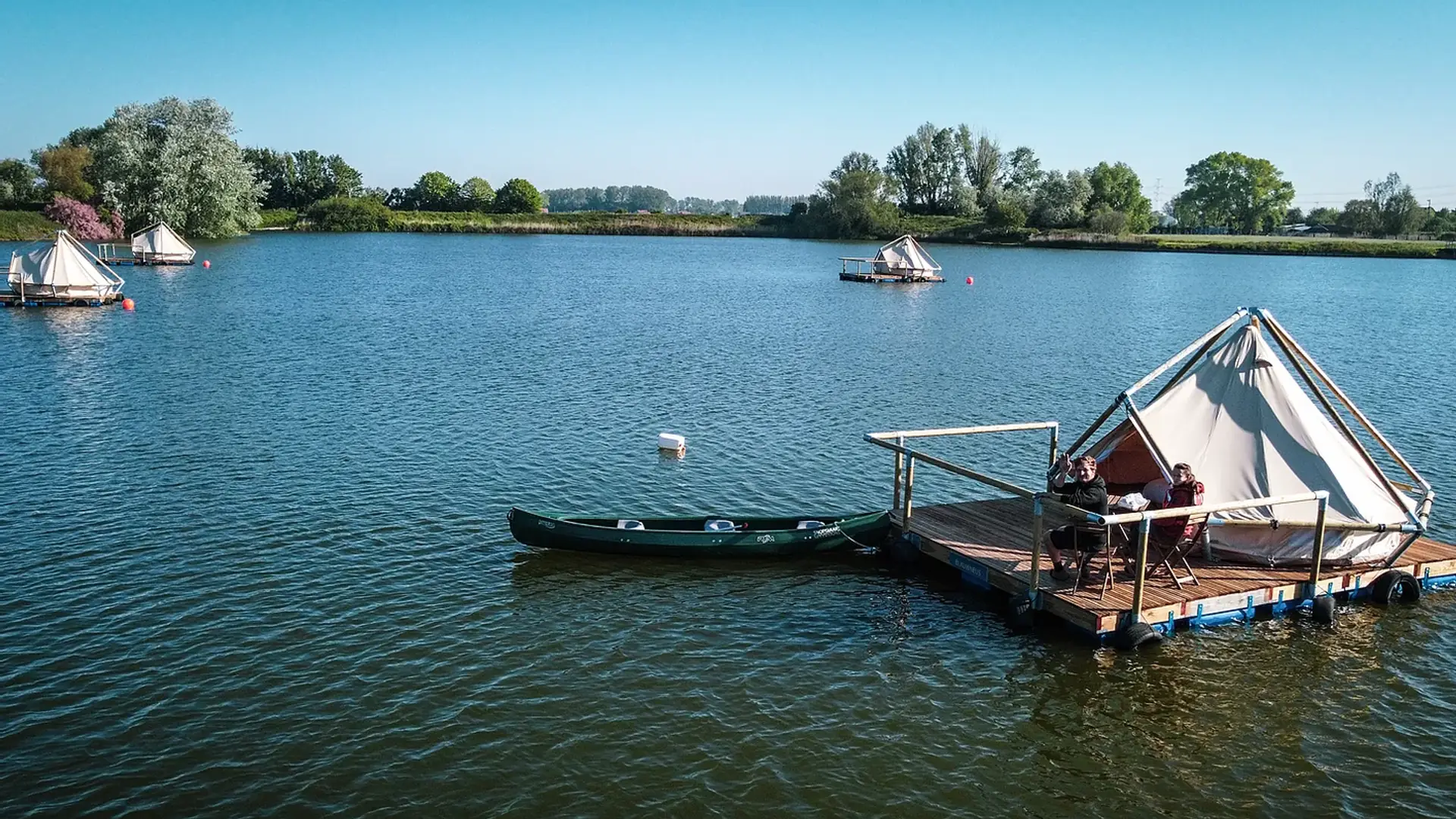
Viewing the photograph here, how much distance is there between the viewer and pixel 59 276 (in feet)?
217

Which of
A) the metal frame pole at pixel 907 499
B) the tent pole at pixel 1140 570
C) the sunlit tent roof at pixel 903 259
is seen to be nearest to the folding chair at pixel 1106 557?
the tent pole at pixel 1140 570

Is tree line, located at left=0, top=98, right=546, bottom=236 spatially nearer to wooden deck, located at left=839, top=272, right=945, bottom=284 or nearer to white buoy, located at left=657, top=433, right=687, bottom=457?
wooden deck, located at left=839, top=272, right=945, bottom=284

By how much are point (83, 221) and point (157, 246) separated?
36660mm

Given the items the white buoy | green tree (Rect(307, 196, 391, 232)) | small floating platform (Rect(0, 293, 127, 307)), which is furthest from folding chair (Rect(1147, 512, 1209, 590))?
green tree (Rect(307, 196, 391, 232))

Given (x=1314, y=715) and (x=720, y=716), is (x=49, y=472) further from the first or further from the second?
(x=1314, y=715)

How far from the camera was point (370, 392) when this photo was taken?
41375 millimetres

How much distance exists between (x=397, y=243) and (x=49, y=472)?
13399 cm

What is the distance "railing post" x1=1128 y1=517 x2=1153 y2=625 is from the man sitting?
3.17ft

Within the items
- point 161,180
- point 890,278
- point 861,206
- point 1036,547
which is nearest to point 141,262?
point 161,180

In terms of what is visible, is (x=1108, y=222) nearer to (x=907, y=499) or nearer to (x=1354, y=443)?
(x=1354, y=443)

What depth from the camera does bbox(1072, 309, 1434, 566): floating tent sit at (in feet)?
72.6

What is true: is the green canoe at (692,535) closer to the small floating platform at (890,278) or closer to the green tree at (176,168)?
the small floating platform at (890,278)

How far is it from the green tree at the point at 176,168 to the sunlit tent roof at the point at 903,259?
257ft

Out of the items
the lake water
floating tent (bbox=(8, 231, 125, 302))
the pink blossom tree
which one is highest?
the pink blossom tree
